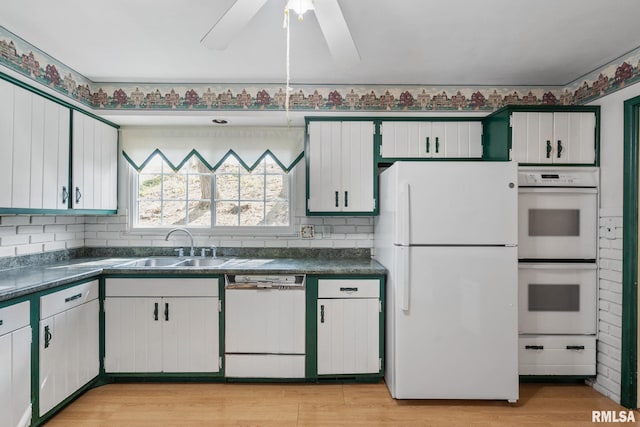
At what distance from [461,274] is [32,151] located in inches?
118

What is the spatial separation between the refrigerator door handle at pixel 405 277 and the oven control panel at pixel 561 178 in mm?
1139

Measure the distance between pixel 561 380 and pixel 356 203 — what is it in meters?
2.14

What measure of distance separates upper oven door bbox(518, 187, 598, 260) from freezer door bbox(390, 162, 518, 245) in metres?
0.42

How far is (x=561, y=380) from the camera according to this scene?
9.34 ft

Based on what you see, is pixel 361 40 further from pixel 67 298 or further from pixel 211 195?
pixel 67 298

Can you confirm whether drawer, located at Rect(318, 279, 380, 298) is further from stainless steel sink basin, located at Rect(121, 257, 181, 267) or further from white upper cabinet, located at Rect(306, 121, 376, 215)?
stainless steel sink basin, located at Rect(121, 257, 181, 267)

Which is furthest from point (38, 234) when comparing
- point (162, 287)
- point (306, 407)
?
point (306, 407)

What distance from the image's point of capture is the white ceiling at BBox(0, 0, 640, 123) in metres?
2.07

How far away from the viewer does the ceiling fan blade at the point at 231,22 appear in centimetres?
139

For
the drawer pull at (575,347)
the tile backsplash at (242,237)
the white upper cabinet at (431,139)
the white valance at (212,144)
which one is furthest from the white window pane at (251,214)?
the drawer pull at (575,347)

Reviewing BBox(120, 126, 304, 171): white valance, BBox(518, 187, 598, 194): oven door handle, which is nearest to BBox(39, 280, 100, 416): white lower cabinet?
BBox(120, 126, 304, 171): white valance

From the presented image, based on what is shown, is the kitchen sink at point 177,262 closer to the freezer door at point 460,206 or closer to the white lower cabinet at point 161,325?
the white lower cabinet at point 161,325

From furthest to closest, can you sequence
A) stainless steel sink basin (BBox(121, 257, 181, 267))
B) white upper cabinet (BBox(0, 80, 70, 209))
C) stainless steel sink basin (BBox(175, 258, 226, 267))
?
stainless steel sink basin (BBox(175, 258, 226, 267)), stainless steel sink basin (BBox(121, 257, 181, 267)), white upper cabinet (BBox(0, 80, 70, 209))

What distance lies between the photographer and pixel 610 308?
2676 millimetres
